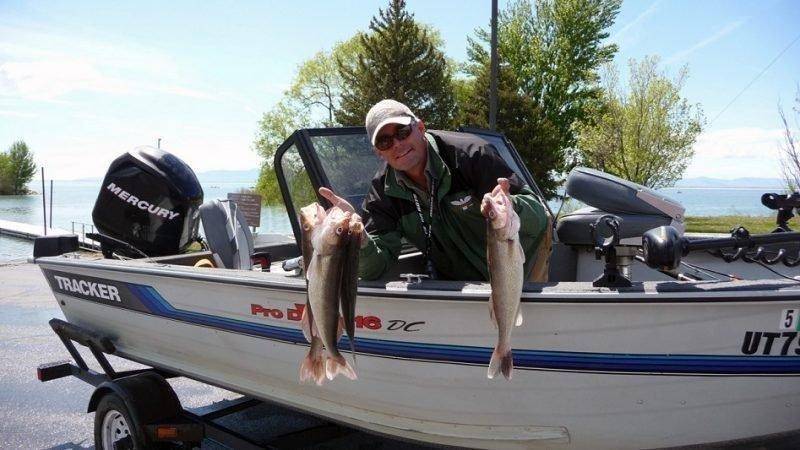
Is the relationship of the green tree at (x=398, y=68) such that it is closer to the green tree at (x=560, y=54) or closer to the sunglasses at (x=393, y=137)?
the green tree at (x=560, y=54)

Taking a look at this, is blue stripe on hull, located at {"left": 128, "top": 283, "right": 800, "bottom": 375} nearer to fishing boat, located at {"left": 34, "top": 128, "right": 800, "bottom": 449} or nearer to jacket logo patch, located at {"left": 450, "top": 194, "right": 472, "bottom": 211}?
fishing boat, located at {"left": 34, "top": 128, "right": 800, "bottom": 449}

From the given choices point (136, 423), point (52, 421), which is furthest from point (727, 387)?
point (52, 421)

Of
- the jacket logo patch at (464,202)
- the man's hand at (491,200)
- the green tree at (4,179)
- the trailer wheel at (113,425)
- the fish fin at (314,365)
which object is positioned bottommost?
the green tree at (4,179)

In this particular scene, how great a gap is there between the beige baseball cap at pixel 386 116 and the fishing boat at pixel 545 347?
68 cm

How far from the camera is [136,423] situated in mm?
3318

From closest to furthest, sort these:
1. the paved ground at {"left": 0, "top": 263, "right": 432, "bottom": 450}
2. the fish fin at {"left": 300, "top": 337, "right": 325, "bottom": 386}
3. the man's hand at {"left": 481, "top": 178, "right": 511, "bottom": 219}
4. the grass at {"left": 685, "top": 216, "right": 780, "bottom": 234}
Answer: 1. the man's hand at {"left": 481, "top": 178, "right": 511, "bottom": 219}
2. the fish fin at {"left": 300, "top": 337, "right": 325, "bottom": 386}
3. the paved ground at {"left": 0, "top": 263, "right": 432, "bottom": 450}
4. the grass at {"left": 685, "top": 216, "right": 780, "bottom": 234}

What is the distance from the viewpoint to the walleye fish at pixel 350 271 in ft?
6.58

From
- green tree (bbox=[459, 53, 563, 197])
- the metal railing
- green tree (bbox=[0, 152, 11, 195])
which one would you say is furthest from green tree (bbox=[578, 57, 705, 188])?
green tree (bbox=[0, 152, 11, 195])

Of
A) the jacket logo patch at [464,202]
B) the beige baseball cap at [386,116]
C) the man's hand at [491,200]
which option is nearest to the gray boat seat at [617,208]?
the jacket logo patch at [464,202]

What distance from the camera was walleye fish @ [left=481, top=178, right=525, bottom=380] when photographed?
5.93 ft

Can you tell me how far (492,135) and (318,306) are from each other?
9.10ft

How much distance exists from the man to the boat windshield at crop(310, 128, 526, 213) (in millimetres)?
642

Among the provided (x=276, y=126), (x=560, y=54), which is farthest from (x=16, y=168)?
(x=560, y=54)

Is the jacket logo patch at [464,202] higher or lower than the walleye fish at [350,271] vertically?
higher
